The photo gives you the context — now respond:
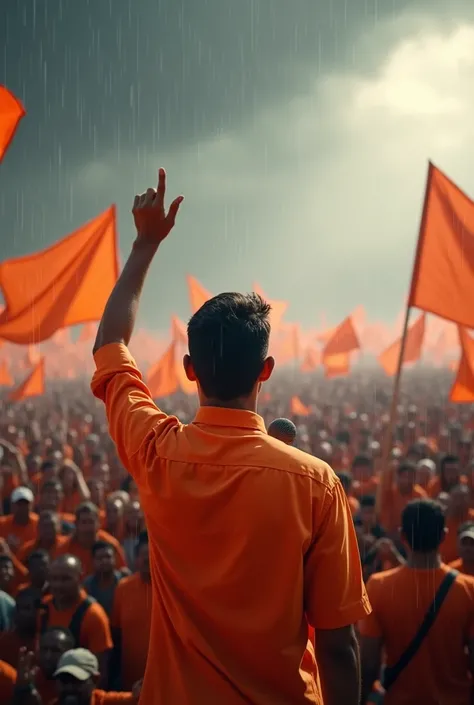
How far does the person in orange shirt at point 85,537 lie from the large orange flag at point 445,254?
3.60 m

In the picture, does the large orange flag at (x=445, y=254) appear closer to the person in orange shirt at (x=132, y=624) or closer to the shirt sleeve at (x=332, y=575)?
the person in orange shirt at (x=132, y=624)

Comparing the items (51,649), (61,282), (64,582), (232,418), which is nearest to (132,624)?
(64,582)

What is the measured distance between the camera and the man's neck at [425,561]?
128 inches

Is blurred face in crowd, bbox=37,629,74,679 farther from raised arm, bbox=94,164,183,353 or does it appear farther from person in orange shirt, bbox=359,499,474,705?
raised arm, bbox=94,164,183,353

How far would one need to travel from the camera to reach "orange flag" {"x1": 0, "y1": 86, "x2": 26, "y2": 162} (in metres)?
4.44

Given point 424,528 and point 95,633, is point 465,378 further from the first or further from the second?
point 95,633

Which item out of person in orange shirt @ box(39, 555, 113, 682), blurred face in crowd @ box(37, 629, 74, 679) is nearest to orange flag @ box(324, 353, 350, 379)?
person in orange shirt @ box(39, 555, 113, 682)

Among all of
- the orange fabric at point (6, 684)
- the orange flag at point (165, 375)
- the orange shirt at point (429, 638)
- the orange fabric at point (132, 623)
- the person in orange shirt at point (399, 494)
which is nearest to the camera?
the orange shirt at point (429, 638)

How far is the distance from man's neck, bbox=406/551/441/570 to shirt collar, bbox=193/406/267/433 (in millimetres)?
1996

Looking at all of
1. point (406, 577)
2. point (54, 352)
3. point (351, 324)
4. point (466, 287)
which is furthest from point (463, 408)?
point (54, 352)

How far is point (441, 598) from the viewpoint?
3141 millimetres

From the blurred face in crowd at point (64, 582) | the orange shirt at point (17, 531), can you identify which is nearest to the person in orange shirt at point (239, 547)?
the blurred face in crowd at point (64, 582)

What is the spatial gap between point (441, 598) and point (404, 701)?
484 mm

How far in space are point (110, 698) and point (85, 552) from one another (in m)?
2.50
